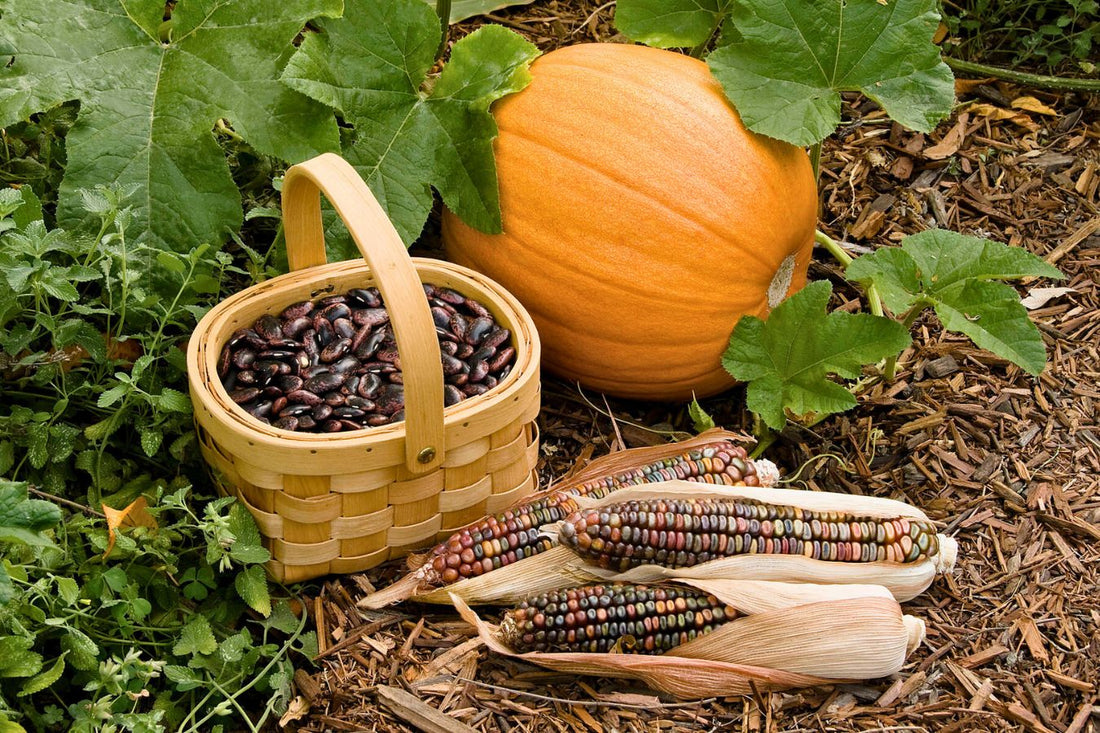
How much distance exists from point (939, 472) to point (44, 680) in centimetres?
192

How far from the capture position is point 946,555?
2.32 m

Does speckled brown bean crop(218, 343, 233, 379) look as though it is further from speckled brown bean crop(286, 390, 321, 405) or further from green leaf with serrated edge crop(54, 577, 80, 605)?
green leaf with serrated edge crop(54, 577, 80, 605)

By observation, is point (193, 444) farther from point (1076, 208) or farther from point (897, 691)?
point (1076, 208)

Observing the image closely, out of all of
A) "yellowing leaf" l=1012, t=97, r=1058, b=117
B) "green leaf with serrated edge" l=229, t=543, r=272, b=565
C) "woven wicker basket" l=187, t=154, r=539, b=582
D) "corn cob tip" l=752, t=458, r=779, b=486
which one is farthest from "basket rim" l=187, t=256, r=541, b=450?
"yellowing leaf" l=1012, t=97, r=1058, b=117

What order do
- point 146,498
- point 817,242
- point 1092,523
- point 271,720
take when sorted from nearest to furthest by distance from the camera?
point 271,720, point 146,498, point 1092,523, point 817,242

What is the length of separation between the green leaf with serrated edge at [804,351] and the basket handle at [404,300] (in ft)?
2.65

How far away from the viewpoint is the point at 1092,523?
2490mm

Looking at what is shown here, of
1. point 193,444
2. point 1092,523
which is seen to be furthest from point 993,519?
point 193,444

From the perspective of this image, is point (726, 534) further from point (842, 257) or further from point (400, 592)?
point (842, 257)

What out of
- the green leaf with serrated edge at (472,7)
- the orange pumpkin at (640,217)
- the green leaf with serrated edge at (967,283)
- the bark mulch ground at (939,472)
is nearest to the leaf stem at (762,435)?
the bark mulch ground at (939,472)

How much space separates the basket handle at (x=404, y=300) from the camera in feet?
6.58

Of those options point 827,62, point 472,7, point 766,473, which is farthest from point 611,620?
point 472,7

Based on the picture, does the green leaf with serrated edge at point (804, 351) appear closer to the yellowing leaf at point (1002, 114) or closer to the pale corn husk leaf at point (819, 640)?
the pale corn husk leaf at point (819, 640)

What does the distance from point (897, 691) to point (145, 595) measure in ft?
4.80
